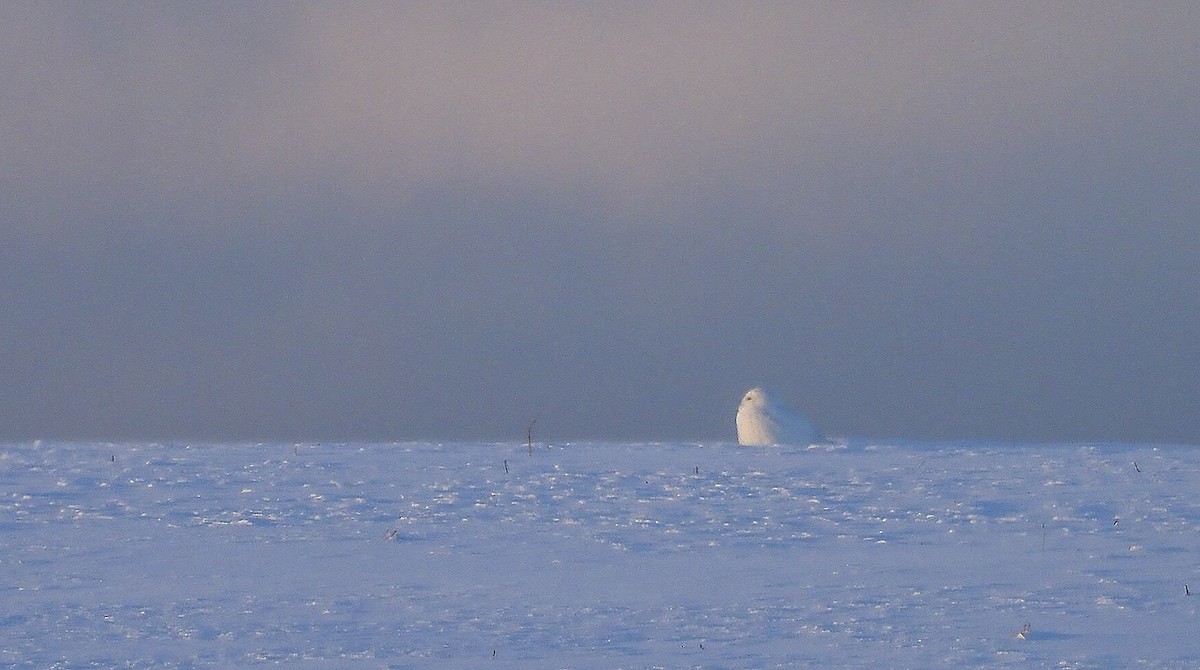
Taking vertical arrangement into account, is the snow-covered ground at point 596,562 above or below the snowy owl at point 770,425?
below

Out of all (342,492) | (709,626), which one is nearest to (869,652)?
(709,626)

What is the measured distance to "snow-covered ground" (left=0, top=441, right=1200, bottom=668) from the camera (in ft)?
20.1

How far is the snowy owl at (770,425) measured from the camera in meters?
17.4

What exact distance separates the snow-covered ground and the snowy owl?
351 centimetres

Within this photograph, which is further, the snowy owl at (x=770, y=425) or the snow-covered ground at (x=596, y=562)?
the snowy owl at (x=770, y=425)

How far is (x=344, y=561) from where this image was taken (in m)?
8.34

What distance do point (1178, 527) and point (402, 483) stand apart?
260 inches

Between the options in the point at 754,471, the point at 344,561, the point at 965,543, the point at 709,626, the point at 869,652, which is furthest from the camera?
the point at 754,471

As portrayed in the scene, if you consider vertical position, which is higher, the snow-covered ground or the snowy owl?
the snowy owl

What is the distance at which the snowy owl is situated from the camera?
17.4 meters

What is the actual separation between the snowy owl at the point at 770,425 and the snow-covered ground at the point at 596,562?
351 centimetres

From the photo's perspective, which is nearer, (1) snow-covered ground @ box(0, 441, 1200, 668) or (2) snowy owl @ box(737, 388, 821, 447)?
(1) snow-covered ground @ box(0, 441, 1200, 668)

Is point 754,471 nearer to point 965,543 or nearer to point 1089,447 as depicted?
point 965,543

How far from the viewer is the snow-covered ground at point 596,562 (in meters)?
6.13
